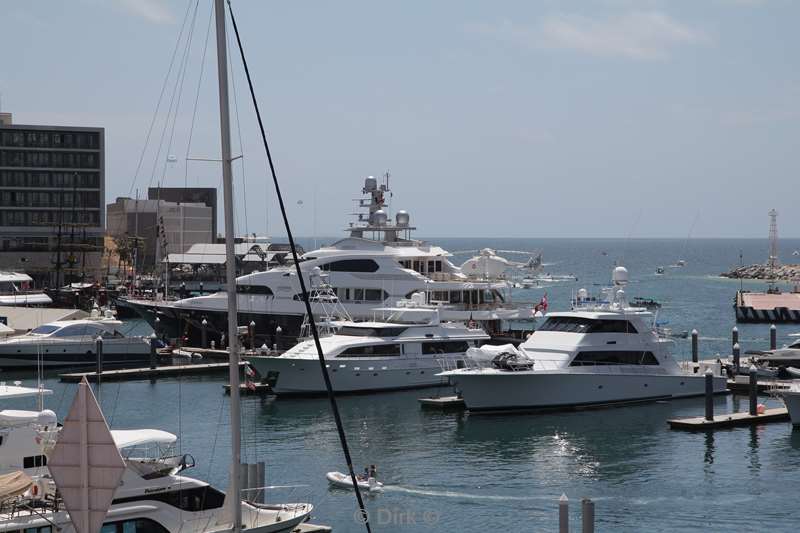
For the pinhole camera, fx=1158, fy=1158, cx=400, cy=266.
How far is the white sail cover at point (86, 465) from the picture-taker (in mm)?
11898

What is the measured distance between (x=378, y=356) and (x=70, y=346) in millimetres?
15761

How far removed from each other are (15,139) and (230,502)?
3296 inches

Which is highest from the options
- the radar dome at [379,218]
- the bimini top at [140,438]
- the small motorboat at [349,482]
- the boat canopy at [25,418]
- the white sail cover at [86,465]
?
the radar dome at [379,218]

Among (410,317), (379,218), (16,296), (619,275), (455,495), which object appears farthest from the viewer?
(16,296)

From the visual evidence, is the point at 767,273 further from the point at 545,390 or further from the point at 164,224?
the point at 545,390

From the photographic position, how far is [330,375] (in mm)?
43125

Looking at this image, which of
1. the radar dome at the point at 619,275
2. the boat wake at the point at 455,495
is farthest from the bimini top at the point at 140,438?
the radar dome at the point at 619,275

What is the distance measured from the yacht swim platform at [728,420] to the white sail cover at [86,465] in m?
27.7

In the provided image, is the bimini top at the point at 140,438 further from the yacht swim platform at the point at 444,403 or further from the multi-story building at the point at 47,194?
the multi-story building at the point at 47,194

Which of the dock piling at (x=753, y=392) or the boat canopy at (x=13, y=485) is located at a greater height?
the boat canopy at (x=13, y=485)

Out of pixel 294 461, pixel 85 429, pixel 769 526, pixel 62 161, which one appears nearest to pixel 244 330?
pixel 294 461

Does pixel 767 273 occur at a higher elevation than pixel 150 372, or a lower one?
higher

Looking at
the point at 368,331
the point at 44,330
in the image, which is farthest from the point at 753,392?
the point at 44,330

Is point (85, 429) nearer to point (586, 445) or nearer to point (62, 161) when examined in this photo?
point (586, 445)
